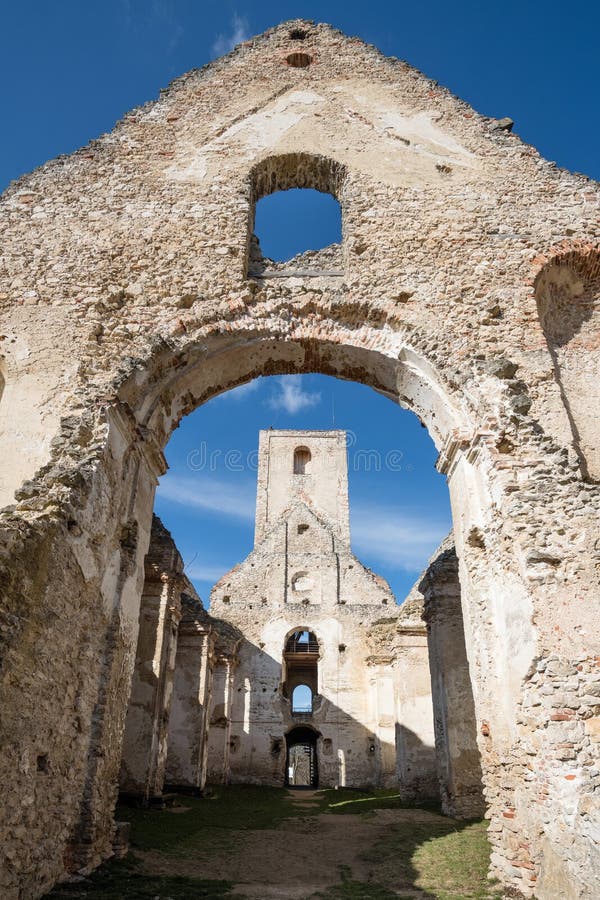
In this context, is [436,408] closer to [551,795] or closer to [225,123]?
[551,795]

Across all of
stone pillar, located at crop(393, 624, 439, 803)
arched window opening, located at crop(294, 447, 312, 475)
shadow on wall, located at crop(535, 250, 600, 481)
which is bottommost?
stone pillar, located at crop(393, 624, 439, 803)

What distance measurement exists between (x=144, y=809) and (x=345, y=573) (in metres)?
15.4

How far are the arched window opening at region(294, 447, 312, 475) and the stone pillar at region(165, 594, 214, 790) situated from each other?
19373 millimetres

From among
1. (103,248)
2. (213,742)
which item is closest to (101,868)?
(103,248)

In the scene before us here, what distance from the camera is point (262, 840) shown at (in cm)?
749

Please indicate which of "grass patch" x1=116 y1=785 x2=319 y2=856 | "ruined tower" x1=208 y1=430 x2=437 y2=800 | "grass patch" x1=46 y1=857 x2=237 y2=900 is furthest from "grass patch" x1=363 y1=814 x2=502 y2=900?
"ruined tower" x1=208 y1=430 x2=437 y2=800

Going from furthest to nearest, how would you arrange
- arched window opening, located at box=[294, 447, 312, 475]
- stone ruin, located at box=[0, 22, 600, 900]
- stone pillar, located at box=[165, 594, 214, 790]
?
arched window opening, located at box=[294, 447, 312, 475] → stone pillar, located at box=[165, 594, 214, 790] → stone ruin, located at box=[0, 22, 600, 900]

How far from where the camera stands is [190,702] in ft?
41.4

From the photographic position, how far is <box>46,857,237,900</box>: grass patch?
13.6ft

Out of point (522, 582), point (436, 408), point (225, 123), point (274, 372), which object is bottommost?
point (522, 582)

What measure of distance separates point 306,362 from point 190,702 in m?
8.46

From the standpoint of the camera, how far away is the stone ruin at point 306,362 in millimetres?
4348

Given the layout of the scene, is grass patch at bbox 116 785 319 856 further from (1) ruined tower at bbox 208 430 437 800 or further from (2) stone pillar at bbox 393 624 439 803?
(1) ruined tower at bbox 208 430 437 800

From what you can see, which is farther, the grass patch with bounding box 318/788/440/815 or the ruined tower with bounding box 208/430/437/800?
the ruined tower with bounding box 208/430/437/800
